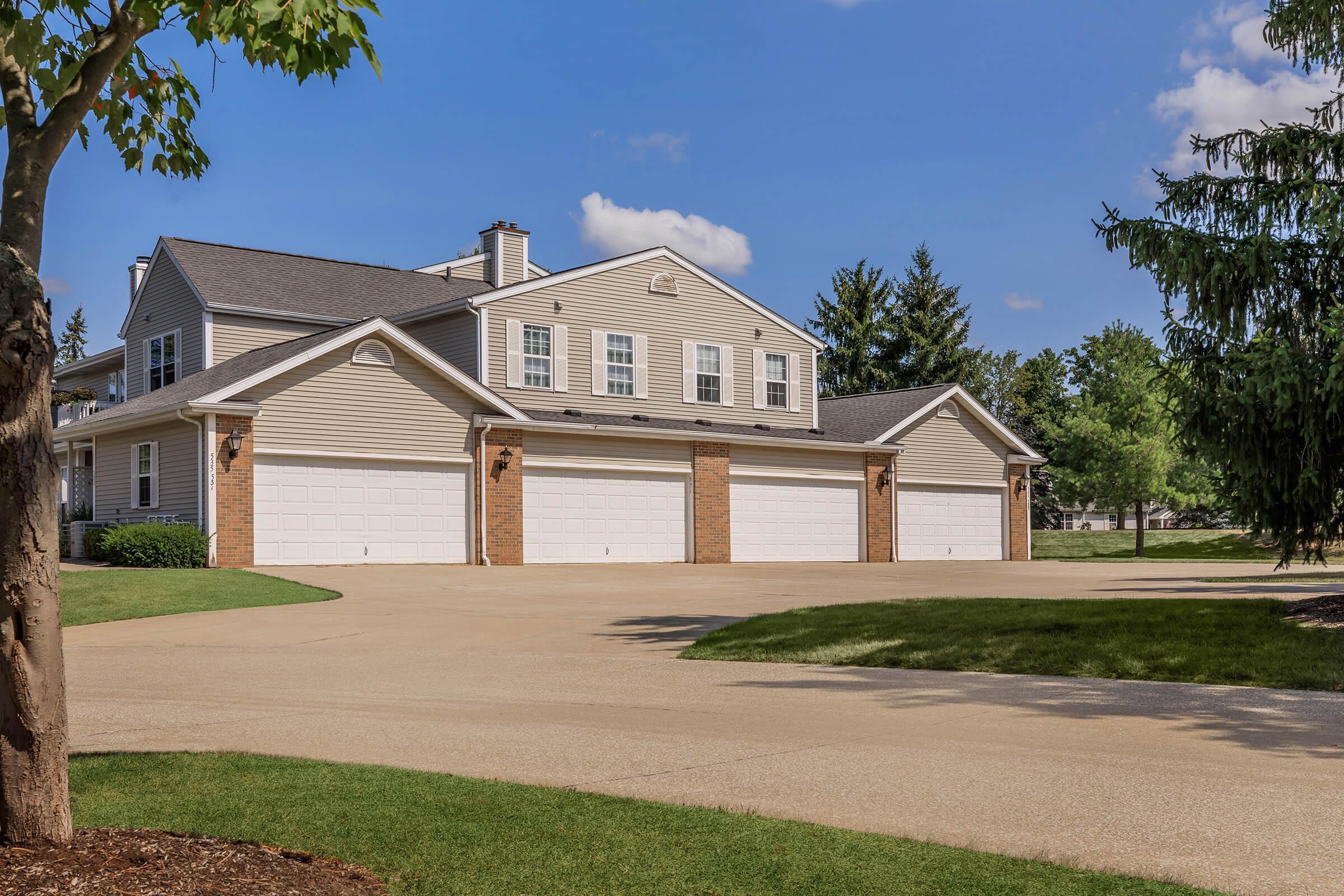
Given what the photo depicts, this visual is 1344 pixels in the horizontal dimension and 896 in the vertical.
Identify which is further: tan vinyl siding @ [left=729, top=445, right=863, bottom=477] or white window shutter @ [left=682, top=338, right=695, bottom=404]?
white window shutter @ [left=682, top=338, right=695, bottom=404]

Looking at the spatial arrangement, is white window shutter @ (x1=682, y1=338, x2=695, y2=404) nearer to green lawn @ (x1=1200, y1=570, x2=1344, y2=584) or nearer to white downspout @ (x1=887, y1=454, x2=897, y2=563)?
white downspout @ (x1=887, y1=454, x2=897, y2=563)

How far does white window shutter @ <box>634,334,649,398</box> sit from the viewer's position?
30.0 meters

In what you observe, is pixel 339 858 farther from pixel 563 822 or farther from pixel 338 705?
pixel 338 705

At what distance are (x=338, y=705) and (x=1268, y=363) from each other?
9.20 metres

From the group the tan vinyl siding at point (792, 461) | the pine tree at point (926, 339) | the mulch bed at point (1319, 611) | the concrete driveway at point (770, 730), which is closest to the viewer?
the concrete driveway at point (770, 730)

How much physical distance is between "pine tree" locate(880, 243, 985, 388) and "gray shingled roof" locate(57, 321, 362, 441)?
121 feet

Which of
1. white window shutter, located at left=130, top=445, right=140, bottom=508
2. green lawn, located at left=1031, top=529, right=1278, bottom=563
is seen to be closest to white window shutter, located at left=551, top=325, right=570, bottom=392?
white window shutter, located at left=130, top=445, right=140, bottom=508

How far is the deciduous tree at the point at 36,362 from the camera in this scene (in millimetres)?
4301

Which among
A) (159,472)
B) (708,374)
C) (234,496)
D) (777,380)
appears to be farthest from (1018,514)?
(159,472)

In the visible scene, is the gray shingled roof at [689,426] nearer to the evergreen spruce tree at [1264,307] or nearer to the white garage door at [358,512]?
the white garage door at [358,512]

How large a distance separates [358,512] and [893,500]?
49.2 feet

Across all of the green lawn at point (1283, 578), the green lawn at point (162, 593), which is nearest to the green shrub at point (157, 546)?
the green lawn at point (162, 593)

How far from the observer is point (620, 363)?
1172 inches

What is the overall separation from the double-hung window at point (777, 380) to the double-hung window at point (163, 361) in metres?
14.9
